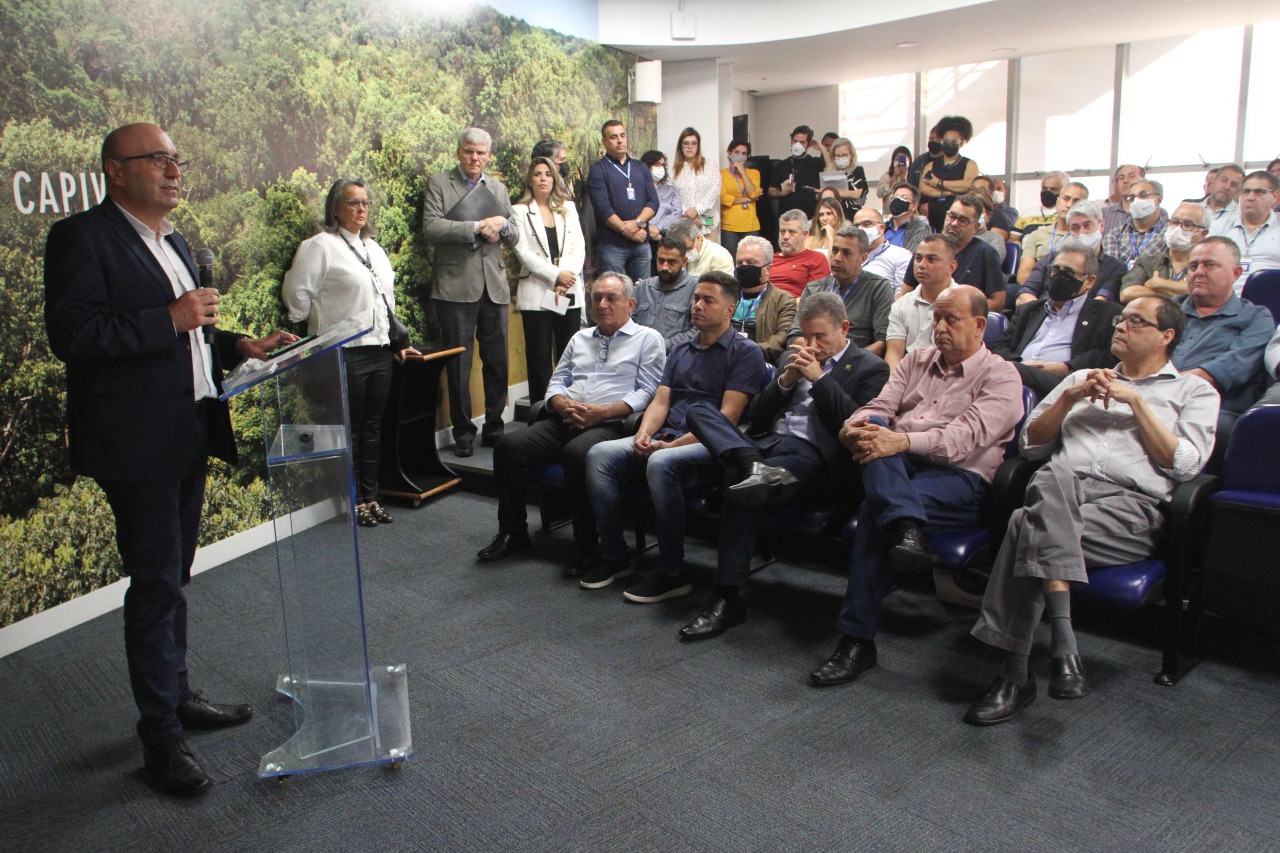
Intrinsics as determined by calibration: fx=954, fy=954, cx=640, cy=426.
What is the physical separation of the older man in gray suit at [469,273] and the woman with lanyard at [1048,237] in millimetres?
3212

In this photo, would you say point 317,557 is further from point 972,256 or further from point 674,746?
point 972,256

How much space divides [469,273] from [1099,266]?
3209mm

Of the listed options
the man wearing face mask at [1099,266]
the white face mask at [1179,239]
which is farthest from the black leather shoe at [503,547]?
the white face mask at [1179,239]

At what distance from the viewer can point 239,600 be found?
12.1ft

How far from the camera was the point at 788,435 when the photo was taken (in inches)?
136

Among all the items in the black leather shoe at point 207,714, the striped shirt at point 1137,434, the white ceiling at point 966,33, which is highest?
the white ceiling at point 966,33

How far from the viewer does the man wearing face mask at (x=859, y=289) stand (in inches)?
174

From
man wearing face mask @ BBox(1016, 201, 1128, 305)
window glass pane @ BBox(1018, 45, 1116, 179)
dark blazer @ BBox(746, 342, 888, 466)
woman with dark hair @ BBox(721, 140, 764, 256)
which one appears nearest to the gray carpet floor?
dark blazer @ BBox(746, 342, 888, 466)

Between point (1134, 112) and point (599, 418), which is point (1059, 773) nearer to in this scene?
point (599, 418)

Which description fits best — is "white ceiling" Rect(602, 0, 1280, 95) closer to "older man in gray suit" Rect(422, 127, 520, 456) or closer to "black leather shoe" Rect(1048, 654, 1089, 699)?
"older man in gray suit" Rect(422, 127, 520, 456)

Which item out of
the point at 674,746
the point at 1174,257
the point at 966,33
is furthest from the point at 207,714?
the point at 966,33

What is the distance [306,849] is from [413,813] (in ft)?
0.80

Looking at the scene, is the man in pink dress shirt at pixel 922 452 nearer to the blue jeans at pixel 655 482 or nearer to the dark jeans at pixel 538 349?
the blue jeans at pixel 655 482

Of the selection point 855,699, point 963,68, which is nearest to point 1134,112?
point 963,68
